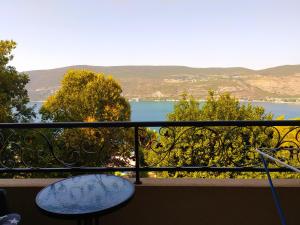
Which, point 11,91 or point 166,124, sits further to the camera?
point 11,91

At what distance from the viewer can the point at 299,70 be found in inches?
3280

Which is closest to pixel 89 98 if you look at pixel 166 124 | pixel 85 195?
pixel 166 124

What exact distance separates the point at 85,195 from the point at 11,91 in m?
15.1

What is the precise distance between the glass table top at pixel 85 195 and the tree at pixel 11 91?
523 inches

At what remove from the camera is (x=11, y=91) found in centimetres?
1545

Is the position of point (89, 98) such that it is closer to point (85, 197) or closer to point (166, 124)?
point (166, 124)

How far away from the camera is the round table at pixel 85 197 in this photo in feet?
6.68

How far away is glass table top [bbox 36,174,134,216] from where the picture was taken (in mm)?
2077

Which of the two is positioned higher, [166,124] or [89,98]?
[166,124]

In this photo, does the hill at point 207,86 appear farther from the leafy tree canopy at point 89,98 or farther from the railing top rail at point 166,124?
the railing top rail at point 166,124

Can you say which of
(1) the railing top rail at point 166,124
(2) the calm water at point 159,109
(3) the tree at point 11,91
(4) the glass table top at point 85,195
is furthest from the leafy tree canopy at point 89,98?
(2) the calm water at point 159,109

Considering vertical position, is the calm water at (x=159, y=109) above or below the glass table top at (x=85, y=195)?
below

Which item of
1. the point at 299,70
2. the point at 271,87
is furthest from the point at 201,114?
the point at 299,70

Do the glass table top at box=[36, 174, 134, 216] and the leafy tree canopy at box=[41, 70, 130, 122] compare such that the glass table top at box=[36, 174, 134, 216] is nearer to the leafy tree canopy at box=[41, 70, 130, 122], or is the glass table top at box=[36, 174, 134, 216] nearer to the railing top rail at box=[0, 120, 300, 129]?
the railing top rail at box=[0, 120, 300, 129]
